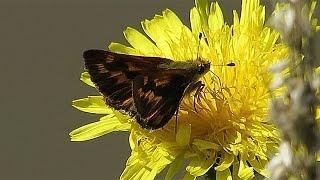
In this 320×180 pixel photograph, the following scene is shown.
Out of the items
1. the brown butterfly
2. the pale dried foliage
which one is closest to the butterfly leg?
the brown butterfly

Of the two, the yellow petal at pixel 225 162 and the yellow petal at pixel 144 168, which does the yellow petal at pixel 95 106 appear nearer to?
the yellow petal at pixel 144 168

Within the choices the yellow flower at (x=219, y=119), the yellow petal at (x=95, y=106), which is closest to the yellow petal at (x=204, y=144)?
the yellow flower at (x=219, y=119)

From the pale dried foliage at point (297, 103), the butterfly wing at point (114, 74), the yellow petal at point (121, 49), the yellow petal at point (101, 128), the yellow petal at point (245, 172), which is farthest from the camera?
the yellow petal at point (121, 49)

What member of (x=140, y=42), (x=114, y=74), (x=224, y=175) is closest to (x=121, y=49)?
(x=140, y=42)

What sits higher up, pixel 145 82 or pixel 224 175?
pixel 145 82

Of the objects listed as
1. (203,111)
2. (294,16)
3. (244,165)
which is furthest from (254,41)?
(294,16)

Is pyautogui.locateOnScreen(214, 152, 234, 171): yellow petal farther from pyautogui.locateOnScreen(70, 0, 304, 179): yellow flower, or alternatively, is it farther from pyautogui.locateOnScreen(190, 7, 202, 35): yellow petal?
pyautogui.locateOnScreen(190, 7, 202, 35): yellow petal

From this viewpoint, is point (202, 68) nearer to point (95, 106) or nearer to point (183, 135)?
point (183, 135)
